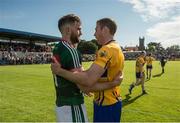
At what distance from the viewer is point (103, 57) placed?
180 inches

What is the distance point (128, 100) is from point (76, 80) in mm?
10024

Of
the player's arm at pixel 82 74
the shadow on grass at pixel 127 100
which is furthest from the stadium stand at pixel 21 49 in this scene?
the player's arm at pixel 82 74

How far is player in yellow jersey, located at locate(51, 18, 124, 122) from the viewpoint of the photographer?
4.51m

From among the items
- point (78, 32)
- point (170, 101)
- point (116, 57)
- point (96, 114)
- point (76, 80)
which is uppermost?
point (78, 32)

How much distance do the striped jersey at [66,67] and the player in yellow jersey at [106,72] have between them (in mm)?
146

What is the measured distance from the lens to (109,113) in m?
4.82

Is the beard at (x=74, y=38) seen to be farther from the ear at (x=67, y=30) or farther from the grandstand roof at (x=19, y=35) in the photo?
the grandstand roof at (x=19, y=35)

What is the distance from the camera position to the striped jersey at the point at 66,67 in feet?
14.6

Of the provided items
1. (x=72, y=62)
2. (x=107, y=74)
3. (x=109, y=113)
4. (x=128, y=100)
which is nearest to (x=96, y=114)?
(x=109, y=113)

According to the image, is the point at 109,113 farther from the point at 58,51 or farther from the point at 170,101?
the point at 170,101

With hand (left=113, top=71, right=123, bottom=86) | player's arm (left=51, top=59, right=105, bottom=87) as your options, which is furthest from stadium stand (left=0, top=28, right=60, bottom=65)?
player's arm (left=51, top=59, right=105, bottom=87)

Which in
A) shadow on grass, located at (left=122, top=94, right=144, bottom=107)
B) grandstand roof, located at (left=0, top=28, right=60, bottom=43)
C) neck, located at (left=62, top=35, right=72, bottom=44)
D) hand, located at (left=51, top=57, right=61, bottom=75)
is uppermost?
grandstand roof, located at (left=0, top=28, right=60, bottom=43)

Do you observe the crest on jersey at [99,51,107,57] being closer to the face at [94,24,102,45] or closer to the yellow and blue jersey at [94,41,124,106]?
the yellow and blue jersey at [94,41,124,106]

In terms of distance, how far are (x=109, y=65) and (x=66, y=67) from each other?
60cm
